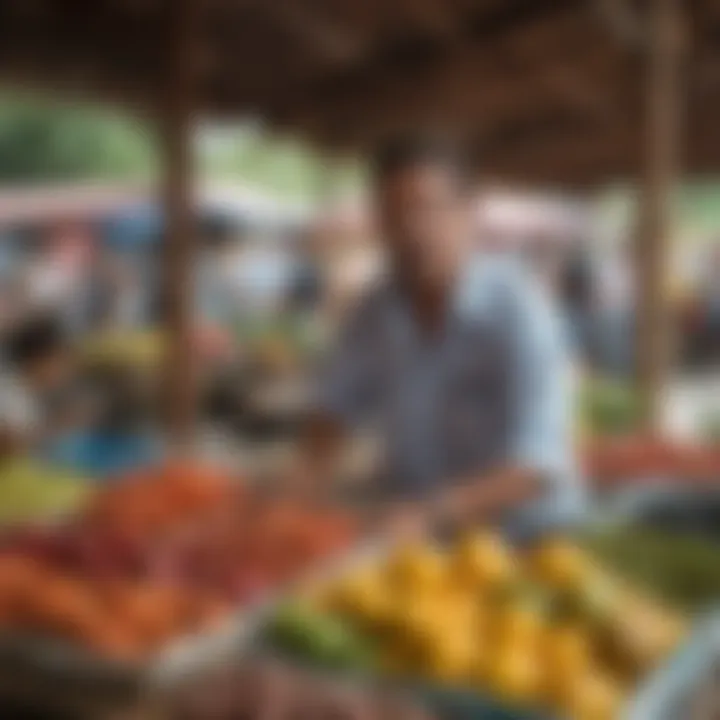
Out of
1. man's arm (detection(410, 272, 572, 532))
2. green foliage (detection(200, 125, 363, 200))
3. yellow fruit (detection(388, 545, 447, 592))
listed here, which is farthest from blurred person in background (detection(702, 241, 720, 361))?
yellow fruit (detection(388, 545, 447, 592))

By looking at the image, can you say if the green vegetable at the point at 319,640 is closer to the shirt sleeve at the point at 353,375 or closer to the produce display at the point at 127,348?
the shirt sleeve at the point at 353,375

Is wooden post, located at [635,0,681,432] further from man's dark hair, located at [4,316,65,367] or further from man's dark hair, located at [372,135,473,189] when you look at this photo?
man's dark hair, located at [4,316,65,367]

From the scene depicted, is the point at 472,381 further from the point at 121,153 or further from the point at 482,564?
the point at 121,153

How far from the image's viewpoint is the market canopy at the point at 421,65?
97.0 inches

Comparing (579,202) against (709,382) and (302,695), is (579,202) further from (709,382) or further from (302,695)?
(302,695)

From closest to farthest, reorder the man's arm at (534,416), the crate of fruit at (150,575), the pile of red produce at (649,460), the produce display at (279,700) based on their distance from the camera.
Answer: the produce display at (279,700) < the crate of fruit at (150,575) < the man's arm at (534,416) < the pile of red produce at (649,460)

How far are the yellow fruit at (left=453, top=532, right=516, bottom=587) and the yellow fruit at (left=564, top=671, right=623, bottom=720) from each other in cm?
24

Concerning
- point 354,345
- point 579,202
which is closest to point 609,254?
point 579,202

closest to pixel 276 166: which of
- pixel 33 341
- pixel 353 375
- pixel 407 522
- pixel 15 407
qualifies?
pixel 33 341

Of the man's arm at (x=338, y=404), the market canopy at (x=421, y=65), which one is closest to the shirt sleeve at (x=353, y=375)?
the man's arm at (x=338, y=404)

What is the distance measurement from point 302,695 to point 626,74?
1798 mm

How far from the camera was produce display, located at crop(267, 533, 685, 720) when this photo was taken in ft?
3.62

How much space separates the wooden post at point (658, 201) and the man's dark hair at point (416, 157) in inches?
33.5

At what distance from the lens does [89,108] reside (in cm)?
279
